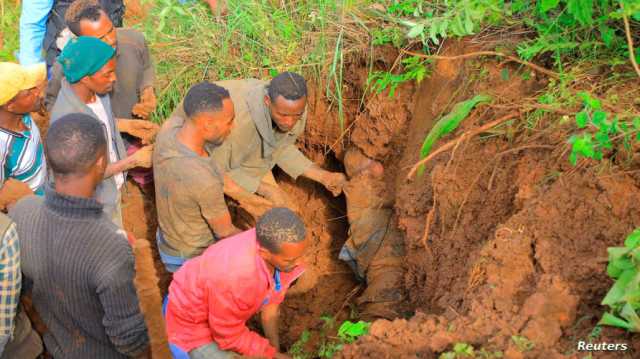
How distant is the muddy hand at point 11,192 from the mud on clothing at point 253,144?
100cm

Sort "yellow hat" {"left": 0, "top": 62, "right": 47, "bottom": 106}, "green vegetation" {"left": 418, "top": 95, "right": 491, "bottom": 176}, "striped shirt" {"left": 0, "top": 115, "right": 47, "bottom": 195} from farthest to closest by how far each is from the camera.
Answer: "striped shirt" {"left": 0, "top": 115, "right": 47, "bottom": 195} < "yellow hat" {"left": 0, "top": 62, "right": 47, "bottom": 106} < "green vegetation" {"left": 418, "top": 95, "right": 491, "bottom": 176}

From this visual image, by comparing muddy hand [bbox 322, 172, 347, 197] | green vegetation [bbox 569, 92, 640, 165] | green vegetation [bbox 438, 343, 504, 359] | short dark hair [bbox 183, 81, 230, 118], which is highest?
green vegetation [bbox 569, 92, 640, 165]

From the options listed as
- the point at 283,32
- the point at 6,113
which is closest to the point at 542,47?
the point at 283,32

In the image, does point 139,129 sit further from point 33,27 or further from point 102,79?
point 33,27

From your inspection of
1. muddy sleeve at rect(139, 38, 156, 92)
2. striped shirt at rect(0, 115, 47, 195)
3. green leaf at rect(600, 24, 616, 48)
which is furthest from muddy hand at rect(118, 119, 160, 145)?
green leaf at rect(600, 24, 616, 48)

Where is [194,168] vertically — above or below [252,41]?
below

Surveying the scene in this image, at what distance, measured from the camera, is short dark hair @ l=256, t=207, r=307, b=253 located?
254cm

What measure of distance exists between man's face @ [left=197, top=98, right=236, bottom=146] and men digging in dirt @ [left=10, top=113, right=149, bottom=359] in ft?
2.11

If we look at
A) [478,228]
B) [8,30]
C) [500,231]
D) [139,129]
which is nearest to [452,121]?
[478,228]

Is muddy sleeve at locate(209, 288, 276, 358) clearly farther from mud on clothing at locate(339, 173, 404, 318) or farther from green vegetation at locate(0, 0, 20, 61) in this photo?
green vegetation at locate(0, 0, 20, 61)

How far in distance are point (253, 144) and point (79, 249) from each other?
1.69 meters

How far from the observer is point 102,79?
11.6ft

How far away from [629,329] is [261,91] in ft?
8.38

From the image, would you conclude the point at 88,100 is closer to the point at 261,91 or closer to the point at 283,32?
the point at 261,91
